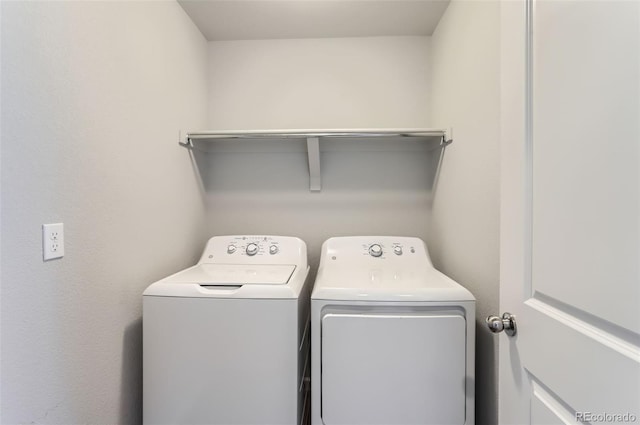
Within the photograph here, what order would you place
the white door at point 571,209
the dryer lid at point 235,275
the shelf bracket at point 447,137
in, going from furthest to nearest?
the shelf bracket at point 447,137 < the dryer lid at point 235,275 < the white door at point 571,209

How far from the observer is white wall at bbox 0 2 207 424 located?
77cm

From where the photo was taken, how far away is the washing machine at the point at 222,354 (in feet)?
3.57

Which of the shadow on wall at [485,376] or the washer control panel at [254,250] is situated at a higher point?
the washer control panel at [254,250]

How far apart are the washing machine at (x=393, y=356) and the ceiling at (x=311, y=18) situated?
1567mm

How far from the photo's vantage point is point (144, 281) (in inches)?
50.5

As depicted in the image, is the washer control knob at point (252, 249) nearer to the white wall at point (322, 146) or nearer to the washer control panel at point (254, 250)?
the washer control panel at point (254, 250)

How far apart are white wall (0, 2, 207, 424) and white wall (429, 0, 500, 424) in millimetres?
1505

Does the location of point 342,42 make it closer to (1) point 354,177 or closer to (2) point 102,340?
(1) point 354,177

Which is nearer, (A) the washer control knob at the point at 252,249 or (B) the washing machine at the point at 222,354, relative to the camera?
(B) the washing machine at the point at 222,354

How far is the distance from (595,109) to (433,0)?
1413mm

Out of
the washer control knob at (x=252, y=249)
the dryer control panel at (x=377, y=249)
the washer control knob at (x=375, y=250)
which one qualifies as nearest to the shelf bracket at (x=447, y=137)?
the dryer control panel at (x=377, y=249)

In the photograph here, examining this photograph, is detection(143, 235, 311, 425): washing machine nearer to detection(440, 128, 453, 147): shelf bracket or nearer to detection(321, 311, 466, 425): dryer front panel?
detection(321, 311, 466, 425): dryer front panel

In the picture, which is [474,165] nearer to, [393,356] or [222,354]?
[393,356]

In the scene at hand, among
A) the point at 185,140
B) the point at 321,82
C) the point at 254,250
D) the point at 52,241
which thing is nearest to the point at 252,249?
the point at 254,250
